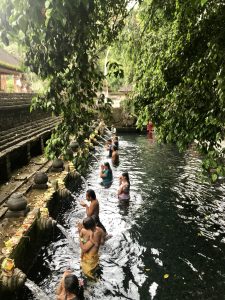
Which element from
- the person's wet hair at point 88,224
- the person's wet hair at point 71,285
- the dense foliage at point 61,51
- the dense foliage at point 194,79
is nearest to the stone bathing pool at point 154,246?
the person's wet hair at point 88,224

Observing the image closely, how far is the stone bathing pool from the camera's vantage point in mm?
7320

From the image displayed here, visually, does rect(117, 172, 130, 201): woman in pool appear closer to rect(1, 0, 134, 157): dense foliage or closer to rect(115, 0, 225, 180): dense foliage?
rect(115, 0, 225, 180): dense foliage

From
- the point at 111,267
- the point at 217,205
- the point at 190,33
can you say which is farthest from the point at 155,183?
the point at 190,33

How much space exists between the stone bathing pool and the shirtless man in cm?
31

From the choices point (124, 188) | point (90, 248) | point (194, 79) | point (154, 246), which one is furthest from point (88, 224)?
point (124, 188)

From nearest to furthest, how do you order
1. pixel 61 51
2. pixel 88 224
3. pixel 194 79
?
1. pixel 61 51
2. pixel 194 79
3. pixel 88 224

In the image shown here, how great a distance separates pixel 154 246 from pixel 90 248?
2.38 m

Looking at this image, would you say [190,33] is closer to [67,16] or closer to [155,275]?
[67,16]

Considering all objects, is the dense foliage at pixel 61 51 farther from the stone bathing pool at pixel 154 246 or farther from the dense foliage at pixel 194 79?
the stone bathing pool at pixel 154 246

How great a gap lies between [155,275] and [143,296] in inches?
34.2

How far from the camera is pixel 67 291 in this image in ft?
18.1

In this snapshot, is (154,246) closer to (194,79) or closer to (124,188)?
(124,188)

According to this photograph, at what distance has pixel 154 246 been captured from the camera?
921 centimetres

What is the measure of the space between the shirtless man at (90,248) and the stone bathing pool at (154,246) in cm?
31
